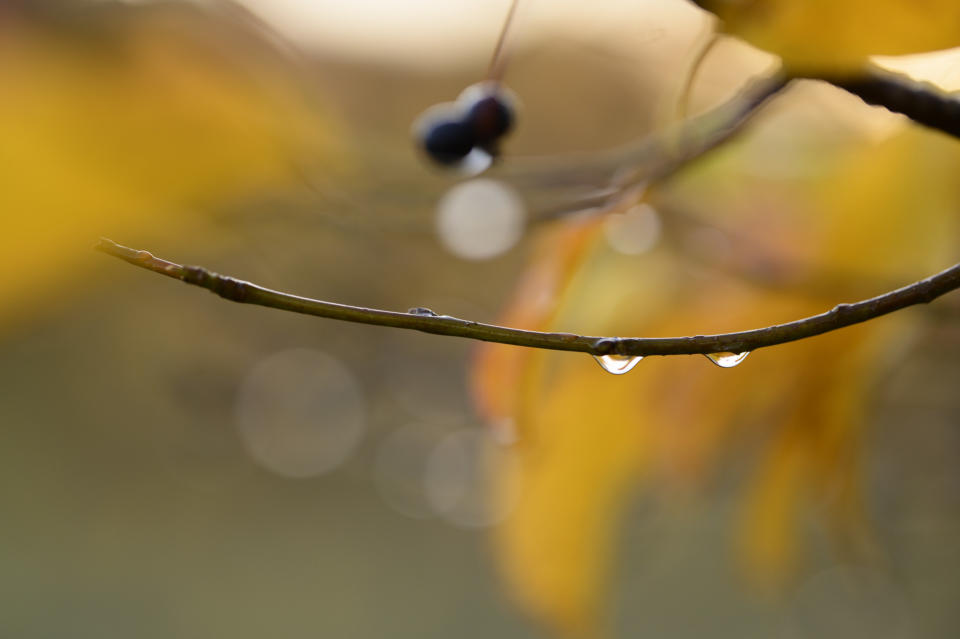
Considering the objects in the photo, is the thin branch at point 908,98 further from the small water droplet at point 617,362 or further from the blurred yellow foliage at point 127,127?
the blurred yellow foliage at point 127,127

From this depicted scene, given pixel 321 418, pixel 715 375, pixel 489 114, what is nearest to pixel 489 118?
pixel 489 114

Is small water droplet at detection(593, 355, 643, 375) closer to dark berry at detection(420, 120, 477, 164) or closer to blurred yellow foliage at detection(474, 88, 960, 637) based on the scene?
blurred yellow foliage at detection(474, 88, 960, 637)

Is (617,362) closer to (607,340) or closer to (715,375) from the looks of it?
(607,340)

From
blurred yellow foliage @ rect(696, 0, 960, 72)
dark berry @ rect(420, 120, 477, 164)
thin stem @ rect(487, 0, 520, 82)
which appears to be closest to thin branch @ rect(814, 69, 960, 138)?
blurred yellow foliage @ rect(696, 0, 960, 72)

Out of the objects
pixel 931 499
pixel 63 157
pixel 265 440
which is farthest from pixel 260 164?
pixel 265 440

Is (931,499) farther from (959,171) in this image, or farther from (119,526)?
(119,526)
